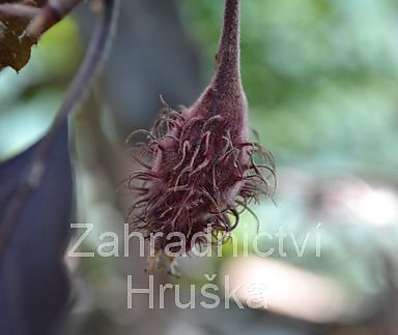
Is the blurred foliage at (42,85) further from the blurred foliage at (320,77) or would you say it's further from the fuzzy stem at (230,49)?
the fuzzy stem at (230,49)

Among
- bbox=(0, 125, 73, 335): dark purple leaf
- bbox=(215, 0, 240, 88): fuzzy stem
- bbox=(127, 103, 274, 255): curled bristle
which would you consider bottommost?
bbox=(0, 125, 73, 335): dark purple leaf

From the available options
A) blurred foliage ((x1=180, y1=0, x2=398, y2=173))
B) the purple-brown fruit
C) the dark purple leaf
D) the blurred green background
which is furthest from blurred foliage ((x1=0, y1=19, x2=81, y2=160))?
the purple-brown fruit

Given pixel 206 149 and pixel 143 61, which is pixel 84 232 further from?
pixel 206 149

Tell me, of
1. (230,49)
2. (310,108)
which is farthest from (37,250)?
(310,108)

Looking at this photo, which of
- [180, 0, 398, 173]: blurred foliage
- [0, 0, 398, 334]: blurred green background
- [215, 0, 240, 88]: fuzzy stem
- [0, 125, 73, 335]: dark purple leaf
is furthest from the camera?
[180, 0, 398, 173]: blurred foliage

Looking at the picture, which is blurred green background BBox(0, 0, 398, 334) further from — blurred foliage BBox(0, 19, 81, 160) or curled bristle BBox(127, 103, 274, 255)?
curled bristle BBox(127, 103, 274, 255)

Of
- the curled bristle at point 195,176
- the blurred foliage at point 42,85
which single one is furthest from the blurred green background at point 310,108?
the curled bristle at point 195,176

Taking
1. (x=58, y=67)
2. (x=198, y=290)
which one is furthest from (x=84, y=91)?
(x=58, y=67)

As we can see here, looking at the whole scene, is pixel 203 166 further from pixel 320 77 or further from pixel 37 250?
pixel 320 77
